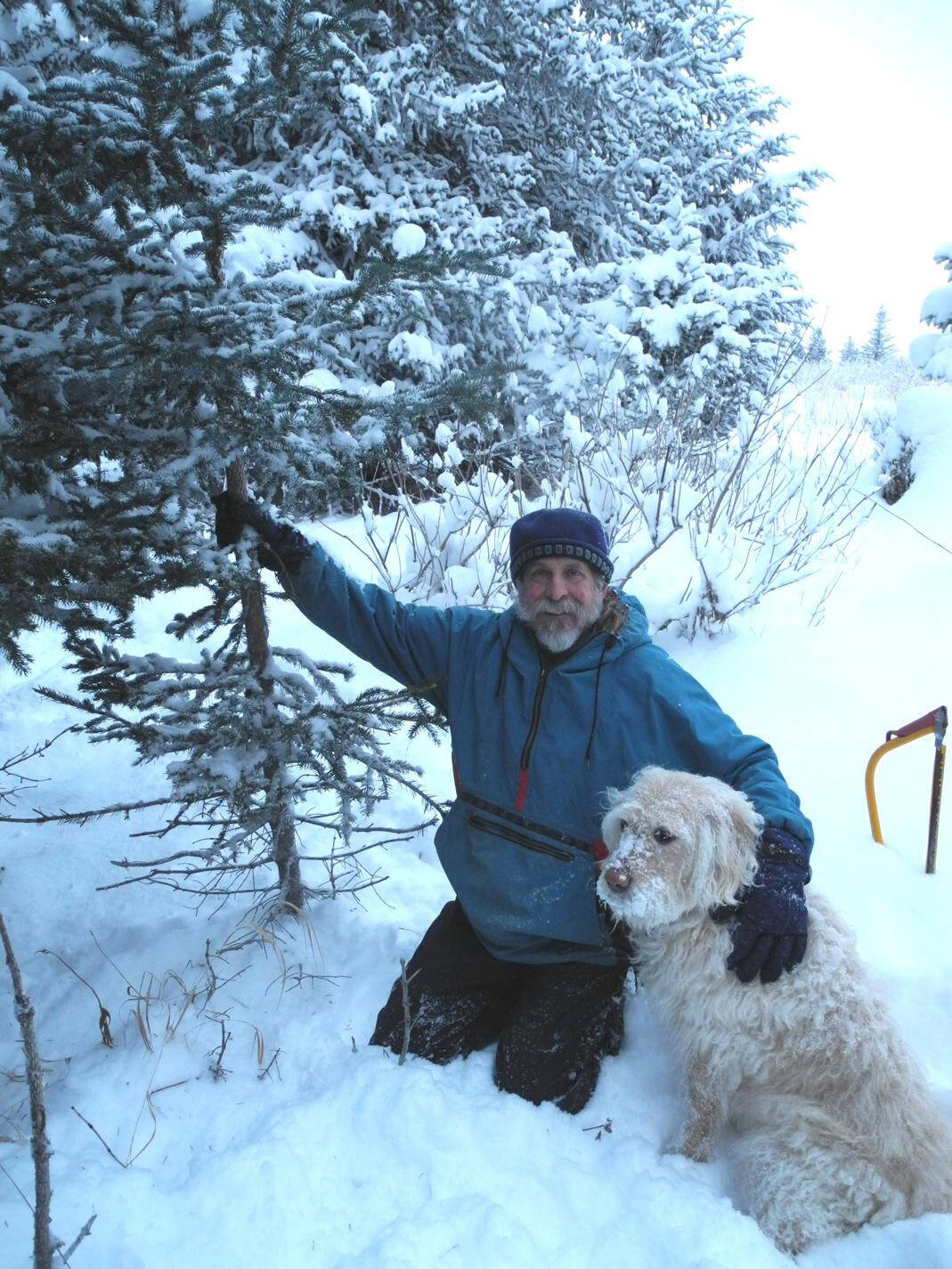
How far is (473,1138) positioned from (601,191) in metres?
11.0

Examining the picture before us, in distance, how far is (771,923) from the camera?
189cm

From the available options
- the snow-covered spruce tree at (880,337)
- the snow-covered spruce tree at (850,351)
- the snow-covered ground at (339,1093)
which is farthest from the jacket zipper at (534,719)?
the snow-covered spruce tree at (880,337)

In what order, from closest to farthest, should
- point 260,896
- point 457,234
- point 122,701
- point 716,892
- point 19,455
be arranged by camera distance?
1. point 19,455
2. point 716,892
3. point 122,701
4. point 260,896
5. point 457,234

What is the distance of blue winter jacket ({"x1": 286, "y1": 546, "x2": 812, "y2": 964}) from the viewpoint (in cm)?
234

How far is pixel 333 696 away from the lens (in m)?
2.42

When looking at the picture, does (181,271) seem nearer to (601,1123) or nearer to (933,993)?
(601,1123)

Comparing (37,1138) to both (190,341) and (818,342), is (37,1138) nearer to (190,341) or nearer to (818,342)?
(190,341)

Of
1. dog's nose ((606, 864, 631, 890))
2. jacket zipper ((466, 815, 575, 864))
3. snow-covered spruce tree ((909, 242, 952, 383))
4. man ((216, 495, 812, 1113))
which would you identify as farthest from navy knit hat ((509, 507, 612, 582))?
snow-covered spruce tree ((909, 242, 952, 383))

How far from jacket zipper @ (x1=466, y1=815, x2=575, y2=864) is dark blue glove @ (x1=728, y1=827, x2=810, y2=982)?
56cm

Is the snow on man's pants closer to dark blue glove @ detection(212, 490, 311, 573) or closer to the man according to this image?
the man

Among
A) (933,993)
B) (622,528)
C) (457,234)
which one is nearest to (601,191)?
(457,234)

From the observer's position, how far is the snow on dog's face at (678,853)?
191 cm

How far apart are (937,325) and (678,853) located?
34.3 feet

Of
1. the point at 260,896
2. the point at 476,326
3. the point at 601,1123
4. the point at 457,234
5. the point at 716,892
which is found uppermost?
the point at 457,234
